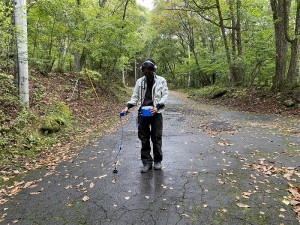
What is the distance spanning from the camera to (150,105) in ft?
14.3

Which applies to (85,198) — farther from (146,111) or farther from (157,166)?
(146,111)

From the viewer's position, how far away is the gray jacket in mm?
4215

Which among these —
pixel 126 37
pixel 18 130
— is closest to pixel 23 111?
pixel 18 130

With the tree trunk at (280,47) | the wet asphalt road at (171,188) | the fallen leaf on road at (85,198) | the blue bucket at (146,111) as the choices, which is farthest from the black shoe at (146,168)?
the tree trunk at (280,47)

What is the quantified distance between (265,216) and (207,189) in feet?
3.02

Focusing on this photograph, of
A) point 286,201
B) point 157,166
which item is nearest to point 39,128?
point 157,166

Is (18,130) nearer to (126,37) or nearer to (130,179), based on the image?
(130,179)

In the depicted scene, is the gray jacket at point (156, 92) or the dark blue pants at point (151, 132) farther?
the dark blue pants at point (151, 132)

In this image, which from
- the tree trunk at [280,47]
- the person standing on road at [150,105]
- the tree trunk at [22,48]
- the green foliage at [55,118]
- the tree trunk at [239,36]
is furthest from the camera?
the tree trunk at [239,36]

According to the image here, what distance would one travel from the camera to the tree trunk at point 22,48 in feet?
21.0

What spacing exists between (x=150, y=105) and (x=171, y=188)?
4.74 ft

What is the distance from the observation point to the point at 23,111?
264 inches

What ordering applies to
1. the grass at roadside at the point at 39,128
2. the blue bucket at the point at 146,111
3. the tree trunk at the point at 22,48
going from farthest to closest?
1. the tree trunk at the point at 22,48
2. the grass at roadside at the point at 39,128
3. the blue bucket at the point at 146,111

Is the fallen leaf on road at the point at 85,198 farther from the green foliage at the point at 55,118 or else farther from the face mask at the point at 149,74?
the green foliage at the point at 55,118
